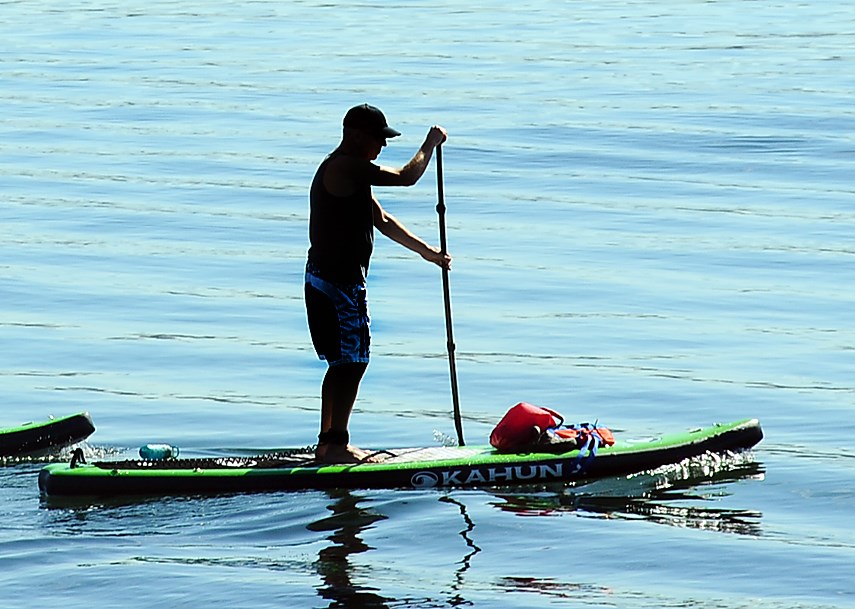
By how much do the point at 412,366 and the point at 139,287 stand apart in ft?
13.6

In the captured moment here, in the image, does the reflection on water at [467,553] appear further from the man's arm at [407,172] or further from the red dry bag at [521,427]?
the man's arm at [407,172]

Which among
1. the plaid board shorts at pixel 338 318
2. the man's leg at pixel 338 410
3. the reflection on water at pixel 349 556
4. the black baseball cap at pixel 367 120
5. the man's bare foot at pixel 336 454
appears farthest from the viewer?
the man's bare foot at pixel 336 454

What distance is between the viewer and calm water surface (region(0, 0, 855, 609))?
10617mm

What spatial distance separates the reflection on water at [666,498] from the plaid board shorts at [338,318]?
1305 mm

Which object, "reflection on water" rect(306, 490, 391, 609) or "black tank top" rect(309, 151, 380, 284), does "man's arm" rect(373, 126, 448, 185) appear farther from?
"reflection on water" rect(306, 490, 391, 609)

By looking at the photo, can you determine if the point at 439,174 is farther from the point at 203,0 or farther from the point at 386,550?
the point at 203,0

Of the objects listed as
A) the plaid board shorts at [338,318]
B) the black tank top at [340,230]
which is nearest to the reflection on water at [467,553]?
the plaid board shorts at [338,318]

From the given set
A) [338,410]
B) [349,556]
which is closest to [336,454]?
[338,410]

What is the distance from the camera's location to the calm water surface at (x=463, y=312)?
1062cm

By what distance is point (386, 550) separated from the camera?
1082 cm

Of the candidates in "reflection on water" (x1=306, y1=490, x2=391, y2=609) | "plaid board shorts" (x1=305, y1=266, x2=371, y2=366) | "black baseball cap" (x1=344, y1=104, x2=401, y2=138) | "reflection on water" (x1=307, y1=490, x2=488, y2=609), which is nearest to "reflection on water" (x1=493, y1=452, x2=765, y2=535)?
"reflection on water" (x1=307, y1=490, x2=488, y2=609)

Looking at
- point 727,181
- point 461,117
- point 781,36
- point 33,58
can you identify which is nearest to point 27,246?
point 727,181

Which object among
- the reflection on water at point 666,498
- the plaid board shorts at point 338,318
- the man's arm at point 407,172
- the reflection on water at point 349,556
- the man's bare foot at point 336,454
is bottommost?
the reflection on water at point 349,556

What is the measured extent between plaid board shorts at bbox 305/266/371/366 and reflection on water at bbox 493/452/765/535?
1.30 metres
